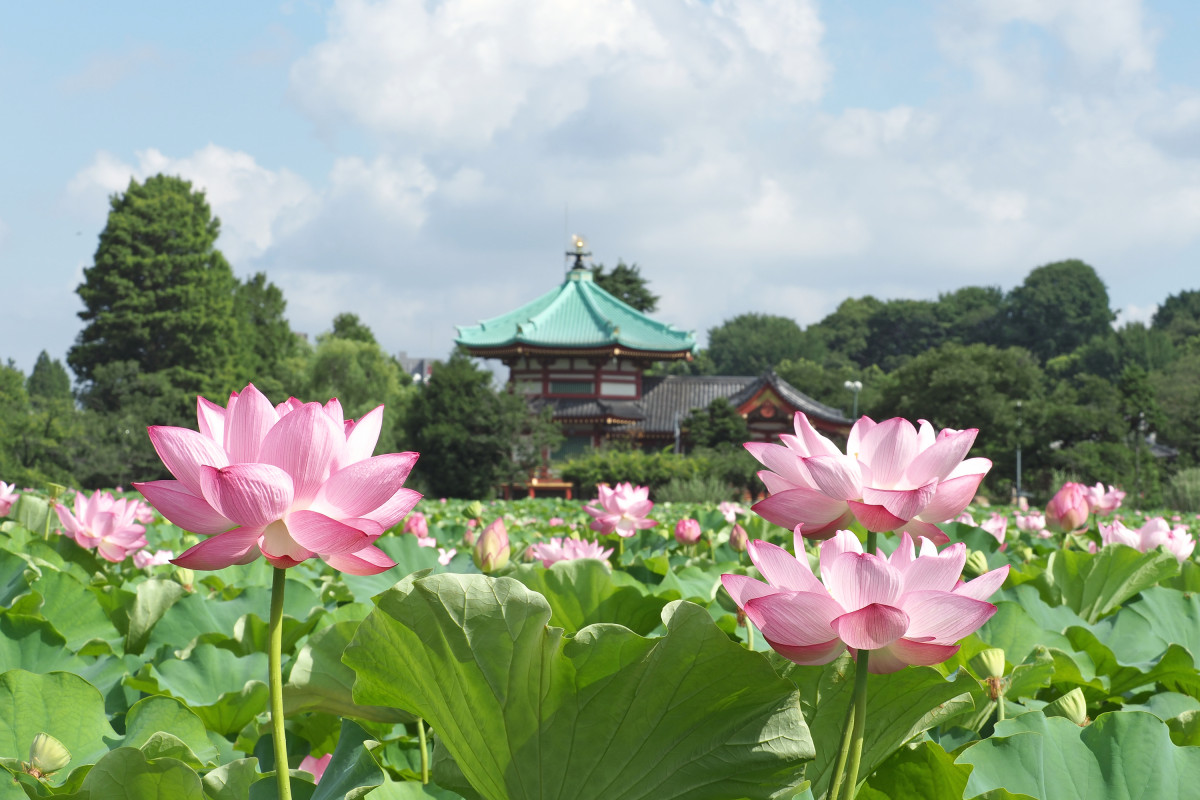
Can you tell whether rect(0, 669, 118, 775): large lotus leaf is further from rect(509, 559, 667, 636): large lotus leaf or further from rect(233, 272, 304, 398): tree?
rect(233, 272, 304, 398): tree

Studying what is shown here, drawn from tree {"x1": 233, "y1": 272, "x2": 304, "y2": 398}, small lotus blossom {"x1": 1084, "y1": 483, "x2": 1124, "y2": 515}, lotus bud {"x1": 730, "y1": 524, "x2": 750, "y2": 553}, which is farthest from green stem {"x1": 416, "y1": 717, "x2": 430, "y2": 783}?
tree {"x1": 233, "y1": 272, "x2": 304, "y2": 398}

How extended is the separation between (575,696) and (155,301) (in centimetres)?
2516

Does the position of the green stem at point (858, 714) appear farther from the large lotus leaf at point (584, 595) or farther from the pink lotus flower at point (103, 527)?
the pink lotus flower at point (103, 527)

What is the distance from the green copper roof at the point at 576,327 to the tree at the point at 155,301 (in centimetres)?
628

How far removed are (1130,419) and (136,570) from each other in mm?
26154

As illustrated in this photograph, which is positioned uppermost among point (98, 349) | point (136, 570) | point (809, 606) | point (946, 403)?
point (98, 349)

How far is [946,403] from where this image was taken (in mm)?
24219

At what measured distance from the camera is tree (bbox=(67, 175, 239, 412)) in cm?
2300

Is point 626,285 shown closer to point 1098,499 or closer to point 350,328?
point 350,328

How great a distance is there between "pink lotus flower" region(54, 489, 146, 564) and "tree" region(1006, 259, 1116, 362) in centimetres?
5552

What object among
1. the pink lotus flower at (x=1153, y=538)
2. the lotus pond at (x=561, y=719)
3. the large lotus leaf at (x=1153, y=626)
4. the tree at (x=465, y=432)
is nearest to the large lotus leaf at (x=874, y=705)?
the lotus pond at (x=561, y=719)

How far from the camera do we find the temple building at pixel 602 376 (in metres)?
22.3

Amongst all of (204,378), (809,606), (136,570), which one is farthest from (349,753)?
(204,378)

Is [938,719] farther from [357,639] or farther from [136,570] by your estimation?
[136,570]
